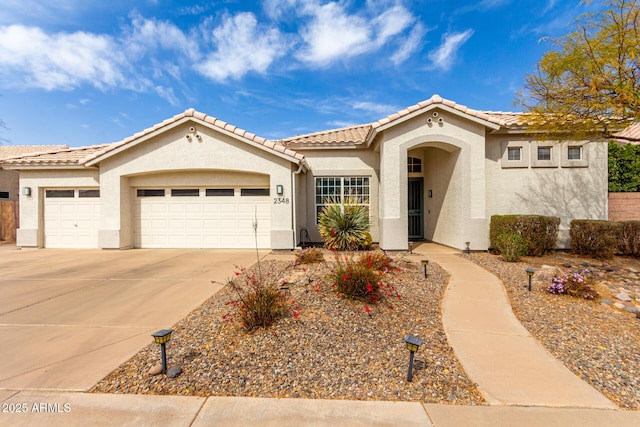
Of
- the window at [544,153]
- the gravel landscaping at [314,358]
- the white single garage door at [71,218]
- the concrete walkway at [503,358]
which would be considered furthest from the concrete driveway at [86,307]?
the window at [544,153]

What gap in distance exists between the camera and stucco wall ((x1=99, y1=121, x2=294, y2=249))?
34.3ft

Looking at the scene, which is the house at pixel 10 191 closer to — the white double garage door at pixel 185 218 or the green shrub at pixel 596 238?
the white double garage door at pixel 185 218

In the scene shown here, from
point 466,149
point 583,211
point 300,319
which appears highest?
point 466,149

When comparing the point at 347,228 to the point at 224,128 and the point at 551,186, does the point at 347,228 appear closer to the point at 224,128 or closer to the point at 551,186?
the point at 224,128

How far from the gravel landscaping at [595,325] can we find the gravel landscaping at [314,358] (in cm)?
137

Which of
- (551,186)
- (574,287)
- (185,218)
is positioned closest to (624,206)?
(551,186)

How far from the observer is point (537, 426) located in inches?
94.3

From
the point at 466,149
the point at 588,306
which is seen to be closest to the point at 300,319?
the point at 588,306

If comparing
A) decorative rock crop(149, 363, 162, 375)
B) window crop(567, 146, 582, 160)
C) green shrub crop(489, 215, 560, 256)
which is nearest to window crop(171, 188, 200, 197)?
decorative rock crop(149, 363, 162, 375)

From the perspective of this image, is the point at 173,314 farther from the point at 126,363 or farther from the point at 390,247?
the point at 390,247

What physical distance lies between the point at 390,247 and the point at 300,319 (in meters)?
6.42

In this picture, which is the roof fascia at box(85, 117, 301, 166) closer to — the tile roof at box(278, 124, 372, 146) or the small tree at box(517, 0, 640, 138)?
the tile roof at box(278, 124, 372, 146)

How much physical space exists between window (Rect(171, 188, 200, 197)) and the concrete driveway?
8.82 feet

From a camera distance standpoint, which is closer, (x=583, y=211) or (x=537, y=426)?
(x=537, y=426)
